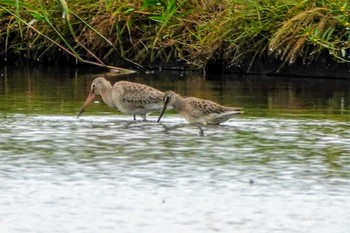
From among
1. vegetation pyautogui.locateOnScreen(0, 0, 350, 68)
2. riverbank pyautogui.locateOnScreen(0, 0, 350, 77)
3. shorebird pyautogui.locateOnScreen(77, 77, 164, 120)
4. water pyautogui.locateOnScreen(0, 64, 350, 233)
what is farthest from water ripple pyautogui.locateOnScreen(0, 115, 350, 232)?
vegetation pyautogui.locateOnScreen(0, 0, 350, 68)

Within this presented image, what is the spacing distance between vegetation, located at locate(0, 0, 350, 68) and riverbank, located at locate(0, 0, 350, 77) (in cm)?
1

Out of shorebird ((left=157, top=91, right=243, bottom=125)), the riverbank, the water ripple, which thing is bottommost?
the water ripple

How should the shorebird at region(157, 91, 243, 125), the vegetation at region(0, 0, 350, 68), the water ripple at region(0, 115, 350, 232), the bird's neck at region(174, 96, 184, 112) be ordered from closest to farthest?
the water ripple at region(0, 115, 350, 232) → the shorebird at region(157, 91, 243, 125) → the bird's neck at region(174, 96, 184, 112) → the vegetation at region(0, 0, 350, 68)

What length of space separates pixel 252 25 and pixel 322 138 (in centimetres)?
701

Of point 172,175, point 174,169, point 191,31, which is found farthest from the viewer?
point 191,31

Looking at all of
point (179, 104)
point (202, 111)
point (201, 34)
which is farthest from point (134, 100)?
point (201, 34)

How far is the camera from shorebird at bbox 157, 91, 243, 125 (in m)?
12.6

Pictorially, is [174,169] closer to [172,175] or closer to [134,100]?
[172,175]

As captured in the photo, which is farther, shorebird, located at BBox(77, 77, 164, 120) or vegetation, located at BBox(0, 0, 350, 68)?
vegetation, located at BBox(0, 0, 350, 68)

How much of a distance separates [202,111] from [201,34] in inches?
260

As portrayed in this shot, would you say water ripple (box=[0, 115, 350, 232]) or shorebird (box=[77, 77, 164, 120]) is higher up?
shorebird (box=[77, 77, 164, 120])

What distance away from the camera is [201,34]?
62.7ft

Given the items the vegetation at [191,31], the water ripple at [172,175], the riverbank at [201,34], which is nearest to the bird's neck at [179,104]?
the water ripple at [172,175]

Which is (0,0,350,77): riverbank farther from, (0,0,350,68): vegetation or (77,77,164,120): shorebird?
(77,77,164,120): shorebird
